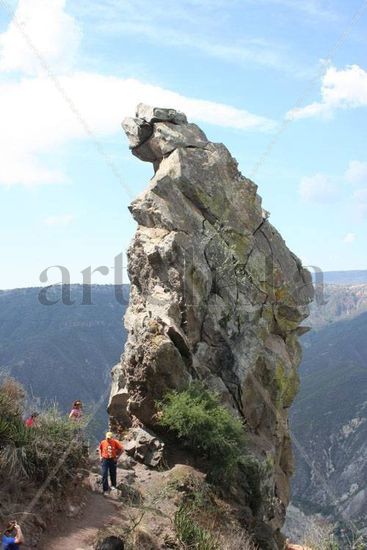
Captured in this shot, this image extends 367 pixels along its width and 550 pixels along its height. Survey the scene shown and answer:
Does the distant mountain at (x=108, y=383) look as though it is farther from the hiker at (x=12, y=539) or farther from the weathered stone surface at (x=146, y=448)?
the hiker at (x=12, y=539)

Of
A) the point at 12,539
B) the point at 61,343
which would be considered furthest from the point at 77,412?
the point at 61,343

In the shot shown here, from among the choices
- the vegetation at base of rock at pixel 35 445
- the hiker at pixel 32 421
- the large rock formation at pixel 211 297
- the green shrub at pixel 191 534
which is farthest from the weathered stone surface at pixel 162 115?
the green shrub at pixel 191 534

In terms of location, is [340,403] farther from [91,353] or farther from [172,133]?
[172,133]

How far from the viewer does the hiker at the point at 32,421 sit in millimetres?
15275

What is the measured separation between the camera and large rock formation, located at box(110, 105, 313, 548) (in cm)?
1986

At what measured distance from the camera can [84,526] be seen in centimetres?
1374

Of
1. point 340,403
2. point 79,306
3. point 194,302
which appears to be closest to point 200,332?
point 194,302

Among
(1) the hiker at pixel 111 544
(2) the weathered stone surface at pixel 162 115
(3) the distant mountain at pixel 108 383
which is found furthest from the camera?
(3) the distant mountain at pixel 108 383

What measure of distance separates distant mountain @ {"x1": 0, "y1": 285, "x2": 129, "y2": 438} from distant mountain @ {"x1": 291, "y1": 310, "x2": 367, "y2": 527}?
4041 cm

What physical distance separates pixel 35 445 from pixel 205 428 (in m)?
5.66

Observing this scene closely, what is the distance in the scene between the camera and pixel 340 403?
139125 mm

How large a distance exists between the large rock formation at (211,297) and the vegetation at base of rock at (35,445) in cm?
409

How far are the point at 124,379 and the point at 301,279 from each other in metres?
9.95

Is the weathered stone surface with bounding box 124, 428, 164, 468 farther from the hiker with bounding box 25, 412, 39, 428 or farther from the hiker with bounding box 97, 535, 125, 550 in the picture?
the hiker with bounding box 97, 535, 125, 550
